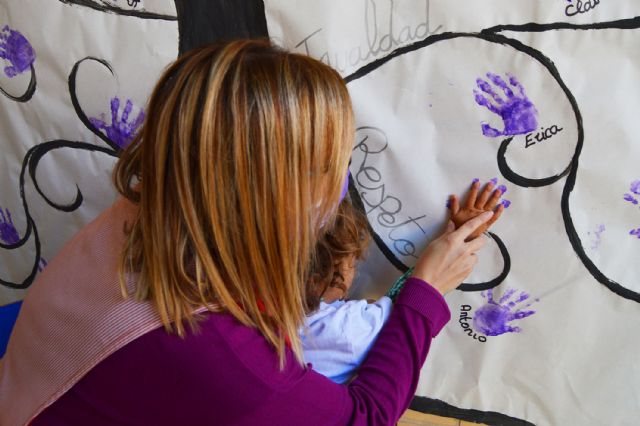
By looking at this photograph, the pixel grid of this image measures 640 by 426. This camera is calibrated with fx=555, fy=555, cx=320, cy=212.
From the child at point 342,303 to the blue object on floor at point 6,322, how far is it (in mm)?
432

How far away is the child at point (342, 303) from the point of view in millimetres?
645

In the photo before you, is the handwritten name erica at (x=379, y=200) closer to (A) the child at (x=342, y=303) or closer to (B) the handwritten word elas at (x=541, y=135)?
(A) the child at (x=342, y=303)

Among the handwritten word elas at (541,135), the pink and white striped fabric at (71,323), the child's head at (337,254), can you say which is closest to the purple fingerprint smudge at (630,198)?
the handwritten word elas at (541,135)

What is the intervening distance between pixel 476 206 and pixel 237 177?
362 millimetres

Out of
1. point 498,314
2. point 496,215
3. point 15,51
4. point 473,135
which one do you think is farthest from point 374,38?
point 15,51

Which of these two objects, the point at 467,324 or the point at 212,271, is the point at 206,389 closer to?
the point at 212,271

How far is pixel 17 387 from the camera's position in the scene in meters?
0.57

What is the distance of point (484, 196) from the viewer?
0.71 metres

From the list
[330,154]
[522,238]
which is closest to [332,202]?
[330,154]

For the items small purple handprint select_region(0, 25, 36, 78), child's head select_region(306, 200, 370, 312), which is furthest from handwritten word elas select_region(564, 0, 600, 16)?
small purple handprint select_region(0, 25, 36, 78)

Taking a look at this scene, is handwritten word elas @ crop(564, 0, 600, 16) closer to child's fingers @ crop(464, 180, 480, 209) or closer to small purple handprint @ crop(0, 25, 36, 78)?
child's fingers @ crop(464, 180, 480, 209)

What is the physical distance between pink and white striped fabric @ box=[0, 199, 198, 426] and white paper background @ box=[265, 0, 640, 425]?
0.34 metres

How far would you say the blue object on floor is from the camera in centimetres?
77

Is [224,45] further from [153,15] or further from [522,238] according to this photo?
[522,238]
